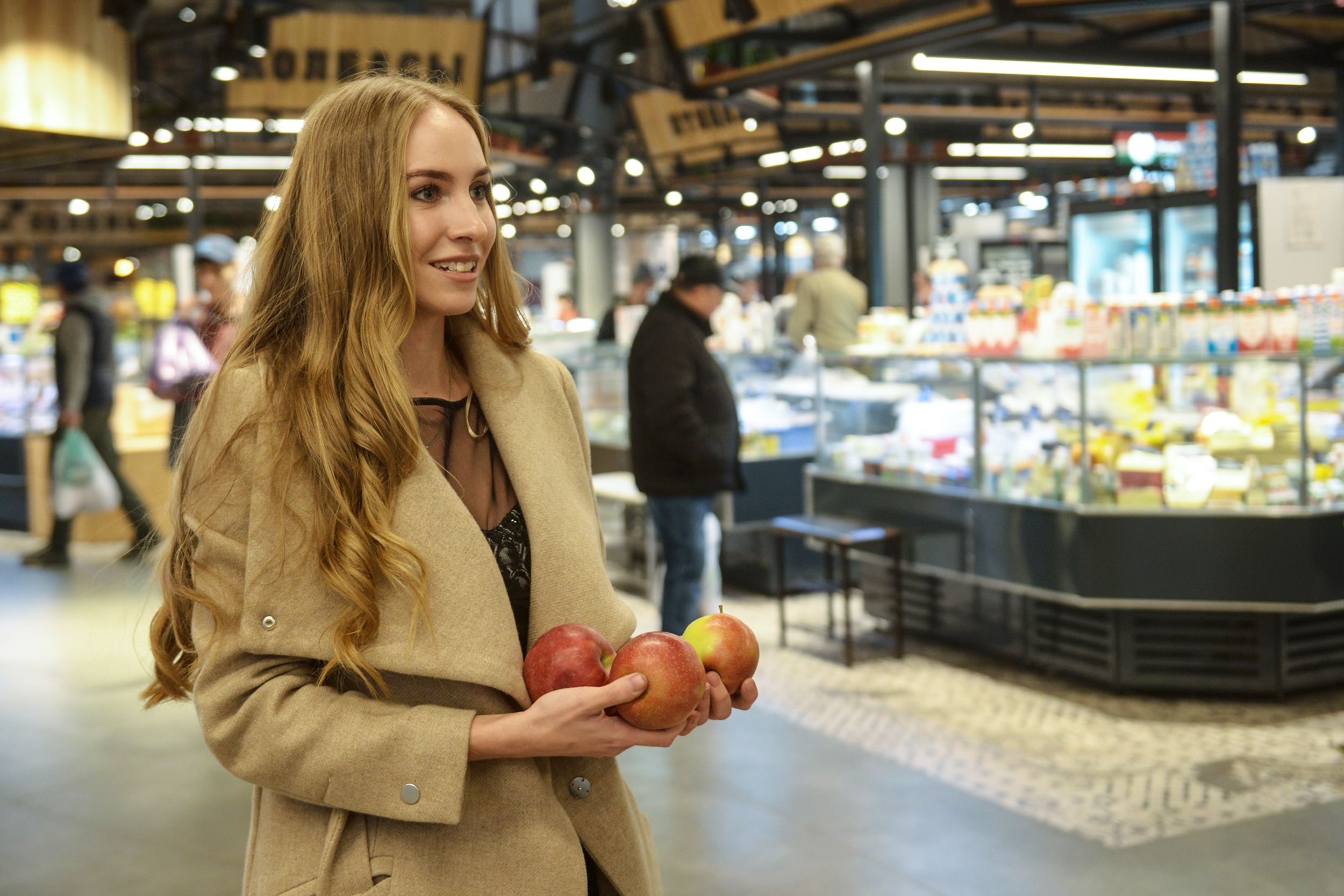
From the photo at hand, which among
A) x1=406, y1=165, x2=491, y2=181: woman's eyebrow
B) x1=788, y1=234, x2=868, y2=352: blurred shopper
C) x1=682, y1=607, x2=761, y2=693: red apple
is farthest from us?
x1=788, y1=234, x2=868, y2=352: blurred shopper

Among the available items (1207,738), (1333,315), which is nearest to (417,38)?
(1333,315)

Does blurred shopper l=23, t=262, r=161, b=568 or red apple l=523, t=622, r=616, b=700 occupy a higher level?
blurred shopper l=23, t=262, r=161, b=568

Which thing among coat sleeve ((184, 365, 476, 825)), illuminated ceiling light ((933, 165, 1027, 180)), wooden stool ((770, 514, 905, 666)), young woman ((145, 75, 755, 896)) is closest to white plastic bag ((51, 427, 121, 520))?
wooden stool ((770, 514, 905, 666))

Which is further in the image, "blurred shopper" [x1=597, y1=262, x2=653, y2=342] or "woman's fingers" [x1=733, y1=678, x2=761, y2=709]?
"blurred shopper" [x1=597, y1=262, x2=653, y2=342]

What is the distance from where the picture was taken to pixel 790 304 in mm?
13305

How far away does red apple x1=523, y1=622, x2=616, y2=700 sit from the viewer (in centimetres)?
136

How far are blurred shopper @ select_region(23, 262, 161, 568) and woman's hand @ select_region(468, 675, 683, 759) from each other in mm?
7195

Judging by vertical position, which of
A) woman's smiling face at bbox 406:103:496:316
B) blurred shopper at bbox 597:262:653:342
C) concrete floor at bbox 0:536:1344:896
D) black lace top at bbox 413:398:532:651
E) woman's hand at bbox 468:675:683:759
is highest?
blurred shopper at bbox 597:262:653:342

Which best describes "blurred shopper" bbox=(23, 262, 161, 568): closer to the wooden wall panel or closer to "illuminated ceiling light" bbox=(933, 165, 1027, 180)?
the wooden wall panel

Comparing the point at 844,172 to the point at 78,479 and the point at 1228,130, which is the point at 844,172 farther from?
the point at 78,479

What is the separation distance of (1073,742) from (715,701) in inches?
137

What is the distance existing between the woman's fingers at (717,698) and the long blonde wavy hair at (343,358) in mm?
366

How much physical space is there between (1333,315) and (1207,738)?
67.3 inches

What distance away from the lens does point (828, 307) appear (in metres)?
8.15
